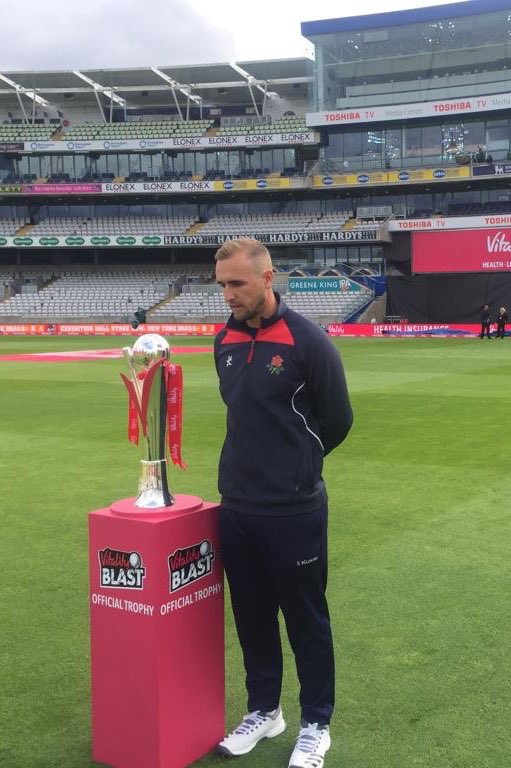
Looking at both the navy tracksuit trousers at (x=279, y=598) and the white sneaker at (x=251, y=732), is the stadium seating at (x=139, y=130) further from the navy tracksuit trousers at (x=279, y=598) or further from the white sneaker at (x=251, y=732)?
the white sneaker at (x=251, y=732)

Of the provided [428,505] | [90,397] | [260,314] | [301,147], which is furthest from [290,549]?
[301,147]

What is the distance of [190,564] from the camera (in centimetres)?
336

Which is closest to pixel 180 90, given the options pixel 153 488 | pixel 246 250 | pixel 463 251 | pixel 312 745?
pixel 463 251

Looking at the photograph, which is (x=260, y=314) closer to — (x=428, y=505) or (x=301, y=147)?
(x=428, y=505)

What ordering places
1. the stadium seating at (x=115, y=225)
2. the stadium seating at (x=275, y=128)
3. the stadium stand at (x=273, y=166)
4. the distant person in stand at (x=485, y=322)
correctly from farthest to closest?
the stadium seating at (x=115, y=225), the stadium seating at (x=275, y=128), the stadium stand at (x=273, y=166), the distant person in stand at (x=485, y=322)

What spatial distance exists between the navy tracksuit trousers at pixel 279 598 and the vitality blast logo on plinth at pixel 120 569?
443mm

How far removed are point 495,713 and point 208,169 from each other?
204ft

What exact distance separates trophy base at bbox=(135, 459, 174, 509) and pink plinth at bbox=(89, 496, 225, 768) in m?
0.05

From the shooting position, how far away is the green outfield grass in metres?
3.62

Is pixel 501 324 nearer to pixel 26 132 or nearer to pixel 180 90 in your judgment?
pixel 180 90

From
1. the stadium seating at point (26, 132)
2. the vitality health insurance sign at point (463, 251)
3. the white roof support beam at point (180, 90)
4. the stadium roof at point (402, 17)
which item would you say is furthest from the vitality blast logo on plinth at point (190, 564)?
the stadium seating at point (26, 132)

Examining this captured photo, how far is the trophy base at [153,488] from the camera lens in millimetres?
3336

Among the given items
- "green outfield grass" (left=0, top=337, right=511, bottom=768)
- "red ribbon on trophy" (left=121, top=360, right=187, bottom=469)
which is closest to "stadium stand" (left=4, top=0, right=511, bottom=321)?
"green outfield grass" (left=0, top=337, right=511, bottom=768)

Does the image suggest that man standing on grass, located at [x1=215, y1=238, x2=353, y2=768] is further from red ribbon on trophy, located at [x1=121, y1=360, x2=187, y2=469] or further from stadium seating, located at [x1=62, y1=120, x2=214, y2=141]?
stadium seating, located at [x1=62, y1=120, x2=214, y2=141]
